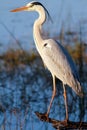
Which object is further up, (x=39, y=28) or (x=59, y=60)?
(x=39, y=28)

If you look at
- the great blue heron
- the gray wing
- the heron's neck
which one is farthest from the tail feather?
the heron's neck

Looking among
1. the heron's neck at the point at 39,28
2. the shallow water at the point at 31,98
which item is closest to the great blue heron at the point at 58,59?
the heron's neck at the point at 39,28

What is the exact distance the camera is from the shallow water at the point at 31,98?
31.9ft

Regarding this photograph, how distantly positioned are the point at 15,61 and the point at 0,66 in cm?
34

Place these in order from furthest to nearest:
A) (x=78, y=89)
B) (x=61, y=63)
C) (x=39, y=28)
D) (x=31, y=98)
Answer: (x=31, y=98) < (x=39, y=28) < (x=61, y=63) < (x=78, y=89)

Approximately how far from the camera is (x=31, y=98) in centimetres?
1082

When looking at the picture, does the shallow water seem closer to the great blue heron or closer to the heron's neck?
the great blue heron

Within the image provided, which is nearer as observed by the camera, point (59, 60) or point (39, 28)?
point (59, 60)

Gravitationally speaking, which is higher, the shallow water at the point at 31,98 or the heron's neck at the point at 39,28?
the heron's neck at the point at 39,28

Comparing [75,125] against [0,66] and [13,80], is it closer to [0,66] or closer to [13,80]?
[13,80]

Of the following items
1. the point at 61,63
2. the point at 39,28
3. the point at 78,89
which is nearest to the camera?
the point at 78,89

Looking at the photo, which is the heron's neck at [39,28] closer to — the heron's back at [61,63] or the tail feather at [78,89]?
the heron's back at [61,63]

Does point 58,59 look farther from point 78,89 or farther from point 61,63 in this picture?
point 78,89

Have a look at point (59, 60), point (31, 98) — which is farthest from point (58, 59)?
point (31, 98)
